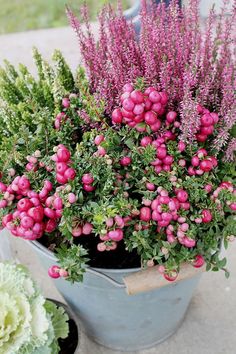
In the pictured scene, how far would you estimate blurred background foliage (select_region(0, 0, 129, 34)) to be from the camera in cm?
387

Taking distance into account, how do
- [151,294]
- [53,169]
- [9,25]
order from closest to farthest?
[53,169], [151,294], [9,25]

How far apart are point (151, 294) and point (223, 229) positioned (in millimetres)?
295

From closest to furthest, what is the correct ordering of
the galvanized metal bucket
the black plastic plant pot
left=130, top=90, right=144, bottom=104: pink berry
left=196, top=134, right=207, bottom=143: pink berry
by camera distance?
left=130, top=90, right=144, bottom=104: pink berry → left=196, top=134, right=207, bottom=143: pink berry → the galvanized metal bucket → the black plastic plant pot

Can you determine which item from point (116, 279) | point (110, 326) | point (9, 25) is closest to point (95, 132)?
point (116, 279)

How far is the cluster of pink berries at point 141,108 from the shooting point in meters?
0.98

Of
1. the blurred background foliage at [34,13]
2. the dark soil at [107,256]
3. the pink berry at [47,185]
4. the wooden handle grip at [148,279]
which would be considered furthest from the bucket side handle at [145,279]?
the blurred background foliage at [34,13]

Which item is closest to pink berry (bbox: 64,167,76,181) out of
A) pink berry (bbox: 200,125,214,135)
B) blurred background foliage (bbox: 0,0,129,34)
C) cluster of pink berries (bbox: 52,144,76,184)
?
cluster of pink berries (bbox: 52,144,76,184)

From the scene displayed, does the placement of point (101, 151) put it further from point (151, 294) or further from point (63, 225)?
point (151, 294)

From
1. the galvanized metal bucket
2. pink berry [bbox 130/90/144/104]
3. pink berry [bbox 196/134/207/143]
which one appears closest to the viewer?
pink berry [bbox 130/90/144/104]

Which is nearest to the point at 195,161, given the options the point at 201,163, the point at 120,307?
the point at 201,163

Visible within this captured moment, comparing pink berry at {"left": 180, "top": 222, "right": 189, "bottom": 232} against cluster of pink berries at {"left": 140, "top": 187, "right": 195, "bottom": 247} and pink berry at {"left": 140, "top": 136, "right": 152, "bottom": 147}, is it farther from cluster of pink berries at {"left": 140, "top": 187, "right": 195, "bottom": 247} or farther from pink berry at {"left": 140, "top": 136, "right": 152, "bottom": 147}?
pink berry at {"left": 140, "top": 136, "right": 152, "bottom": 147}

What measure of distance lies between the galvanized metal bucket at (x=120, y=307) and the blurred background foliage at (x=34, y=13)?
2902mm

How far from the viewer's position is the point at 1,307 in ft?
3.97

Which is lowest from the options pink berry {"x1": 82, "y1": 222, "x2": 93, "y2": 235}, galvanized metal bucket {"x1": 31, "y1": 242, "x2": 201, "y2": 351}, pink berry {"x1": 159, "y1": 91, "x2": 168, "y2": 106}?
galvanized metal bucket {"x1": 31, "y1": 242, "x2": 201, "y2": 351}
